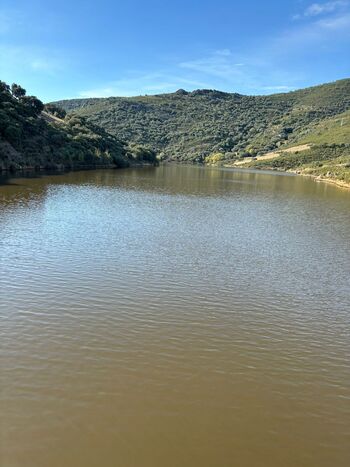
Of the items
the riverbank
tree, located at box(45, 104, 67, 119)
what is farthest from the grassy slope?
tree, located at box(45, 104, 67, 119)

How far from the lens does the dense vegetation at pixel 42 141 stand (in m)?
77.6

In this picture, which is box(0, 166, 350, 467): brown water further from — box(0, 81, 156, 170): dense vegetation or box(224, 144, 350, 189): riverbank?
box(224, 144, 350, 189): riverbank

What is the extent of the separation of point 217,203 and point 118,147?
3327 inches

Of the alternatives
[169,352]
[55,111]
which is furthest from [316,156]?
[169,352]

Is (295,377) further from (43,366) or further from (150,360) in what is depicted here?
(43,366)

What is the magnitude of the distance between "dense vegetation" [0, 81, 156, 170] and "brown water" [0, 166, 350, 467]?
5647 centimetres

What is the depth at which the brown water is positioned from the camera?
8711 mm

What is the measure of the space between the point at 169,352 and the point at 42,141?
279 feet

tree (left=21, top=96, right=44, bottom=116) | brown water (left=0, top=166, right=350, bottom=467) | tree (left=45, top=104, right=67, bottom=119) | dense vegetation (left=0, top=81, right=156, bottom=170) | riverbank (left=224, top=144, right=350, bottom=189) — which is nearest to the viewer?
brown water (left=0, top=166, right=350, bottom=467)

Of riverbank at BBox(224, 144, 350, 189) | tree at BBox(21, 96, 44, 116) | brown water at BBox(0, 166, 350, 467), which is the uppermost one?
tree at BBox(21, 96, 44, 116)

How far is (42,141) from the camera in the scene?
293ft

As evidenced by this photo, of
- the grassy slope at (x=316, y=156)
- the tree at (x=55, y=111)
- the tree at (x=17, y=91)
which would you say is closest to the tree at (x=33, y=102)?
the tree at (x=17, y=91)

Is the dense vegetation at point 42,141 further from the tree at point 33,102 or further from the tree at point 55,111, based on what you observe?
the tree at point 55,111

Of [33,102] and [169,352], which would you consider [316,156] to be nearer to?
[33,102]
